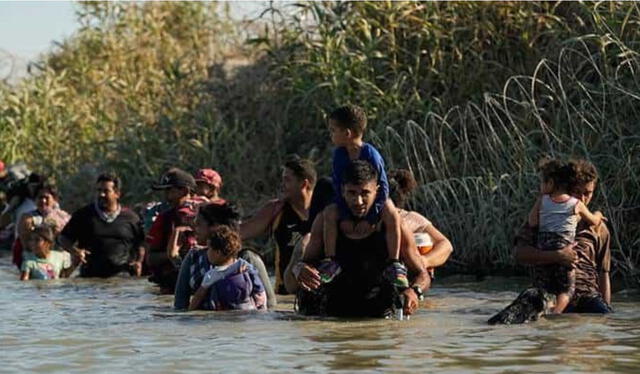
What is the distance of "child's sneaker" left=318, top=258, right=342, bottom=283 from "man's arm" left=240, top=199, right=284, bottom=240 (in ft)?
5.85

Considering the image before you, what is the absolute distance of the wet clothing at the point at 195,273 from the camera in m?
11.8

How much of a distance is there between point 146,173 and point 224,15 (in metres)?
5.39

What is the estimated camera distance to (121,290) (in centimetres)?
1548

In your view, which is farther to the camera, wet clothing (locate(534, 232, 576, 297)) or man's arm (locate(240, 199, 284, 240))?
man's arm (locate(240, 199, 284, 240))

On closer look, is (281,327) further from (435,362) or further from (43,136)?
(43,136)

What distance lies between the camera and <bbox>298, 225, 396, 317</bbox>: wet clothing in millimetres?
11047

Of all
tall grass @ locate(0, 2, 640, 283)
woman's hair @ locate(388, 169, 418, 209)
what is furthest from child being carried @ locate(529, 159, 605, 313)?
tall grass @ locate(0, 2, 640, 283)

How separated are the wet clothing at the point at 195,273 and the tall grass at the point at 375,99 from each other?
3.59 meters

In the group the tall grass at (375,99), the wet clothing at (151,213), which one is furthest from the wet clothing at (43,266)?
the tall grass at (375,99)

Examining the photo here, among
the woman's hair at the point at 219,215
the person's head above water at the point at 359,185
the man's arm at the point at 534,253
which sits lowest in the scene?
the man's arm at the point at 534,253

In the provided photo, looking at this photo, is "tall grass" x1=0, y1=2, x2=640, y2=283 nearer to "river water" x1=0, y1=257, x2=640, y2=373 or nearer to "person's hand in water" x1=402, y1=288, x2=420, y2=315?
"river water" x1=0, y1=257, x2=640, y2=373

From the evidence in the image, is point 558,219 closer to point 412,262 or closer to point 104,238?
point 412,262

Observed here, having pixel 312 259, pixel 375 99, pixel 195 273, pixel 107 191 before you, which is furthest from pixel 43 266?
pixel 312 259

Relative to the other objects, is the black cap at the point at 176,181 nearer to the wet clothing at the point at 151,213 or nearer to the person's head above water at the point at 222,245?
the wet clothing at the point at 151,213
